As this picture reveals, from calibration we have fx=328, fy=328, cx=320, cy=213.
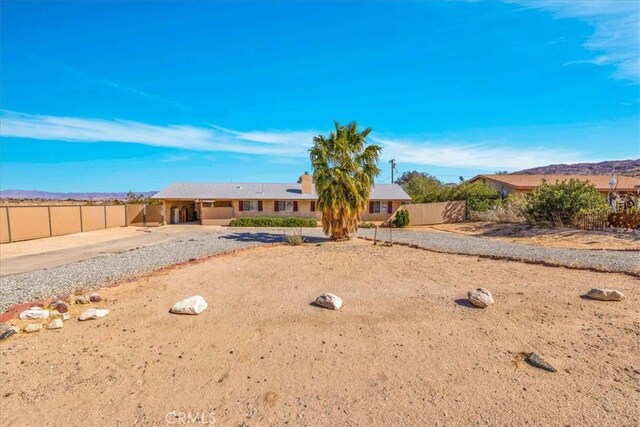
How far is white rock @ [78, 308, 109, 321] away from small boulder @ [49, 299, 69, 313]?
1.55 feet

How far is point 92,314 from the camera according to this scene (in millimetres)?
5906

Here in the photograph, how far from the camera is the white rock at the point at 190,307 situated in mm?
6105

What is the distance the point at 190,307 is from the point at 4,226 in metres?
18.5

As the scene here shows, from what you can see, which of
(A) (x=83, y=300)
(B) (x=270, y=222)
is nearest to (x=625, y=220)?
(B) (x=270, y=222)

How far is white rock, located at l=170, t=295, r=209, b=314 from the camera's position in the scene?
6.11 metres

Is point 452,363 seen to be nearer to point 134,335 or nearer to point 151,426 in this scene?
point 151,426

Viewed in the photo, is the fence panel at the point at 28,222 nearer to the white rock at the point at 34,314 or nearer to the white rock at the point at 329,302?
the white rock at the point at 34,314

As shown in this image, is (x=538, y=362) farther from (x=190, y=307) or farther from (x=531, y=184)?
(x=531, y=184)

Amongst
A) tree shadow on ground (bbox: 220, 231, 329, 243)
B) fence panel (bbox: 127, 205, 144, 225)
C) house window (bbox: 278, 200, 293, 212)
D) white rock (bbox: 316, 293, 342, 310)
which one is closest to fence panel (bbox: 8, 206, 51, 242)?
fence panel (bbox: 127, 205, 144, 225)

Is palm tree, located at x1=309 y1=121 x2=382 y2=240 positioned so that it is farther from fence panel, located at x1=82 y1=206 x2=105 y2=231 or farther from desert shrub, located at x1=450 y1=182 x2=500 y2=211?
fence panel, located at x1=82 y1=206 x2=105 y2=231

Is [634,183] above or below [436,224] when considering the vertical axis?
above

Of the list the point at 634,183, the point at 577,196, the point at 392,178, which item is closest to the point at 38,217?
the point at 577,196

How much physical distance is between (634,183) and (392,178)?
24.5 m

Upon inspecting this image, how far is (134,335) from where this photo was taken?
5.28 meters
